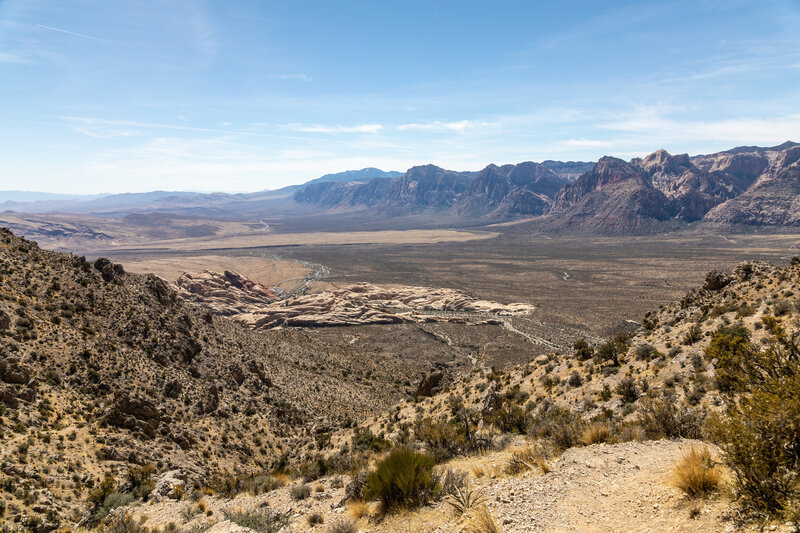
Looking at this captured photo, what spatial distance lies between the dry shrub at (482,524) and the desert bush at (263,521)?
13.6 feet

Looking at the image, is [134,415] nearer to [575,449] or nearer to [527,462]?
[527,462]

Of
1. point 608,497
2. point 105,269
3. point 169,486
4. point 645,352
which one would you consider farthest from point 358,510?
point 105,269

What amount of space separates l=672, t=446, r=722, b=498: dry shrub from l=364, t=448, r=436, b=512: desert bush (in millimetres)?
4181

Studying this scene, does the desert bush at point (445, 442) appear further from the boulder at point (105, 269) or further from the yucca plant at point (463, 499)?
the boulder at point (105, 269)

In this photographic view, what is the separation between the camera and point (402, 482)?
295 inches

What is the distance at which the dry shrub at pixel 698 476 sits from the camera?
5.27 metres

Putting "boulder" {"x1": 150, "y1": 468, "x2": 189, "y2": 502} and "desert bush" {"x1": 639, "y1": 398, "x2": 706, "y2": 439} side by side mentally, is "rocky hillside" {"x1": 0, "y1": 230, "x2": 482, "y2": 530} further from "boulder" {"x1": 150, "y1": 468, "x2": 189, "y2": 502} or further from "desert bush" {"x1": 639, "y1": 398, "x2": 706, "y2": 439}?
"desert bush" {"x1": 639, "y1": 398, "x2": 706, "y2": 439}

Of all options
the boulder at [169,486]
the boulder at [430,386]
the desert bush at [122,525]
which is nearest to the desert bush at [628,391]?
the boulder at [430,386]

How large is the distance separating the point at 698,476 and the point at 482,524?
309cm

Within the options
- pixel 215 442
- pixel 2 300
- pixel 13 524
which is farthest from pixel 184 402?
pixel 13 524

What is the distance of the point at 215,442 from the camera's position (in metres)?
17.9

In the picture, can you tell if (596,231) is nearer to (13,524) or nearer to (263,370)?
(263,370)

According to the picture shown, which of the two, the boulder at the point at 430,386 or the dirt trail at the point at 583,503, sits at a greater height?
the dirt trail at the point at 583,503

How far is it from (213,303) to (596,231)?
576ft
